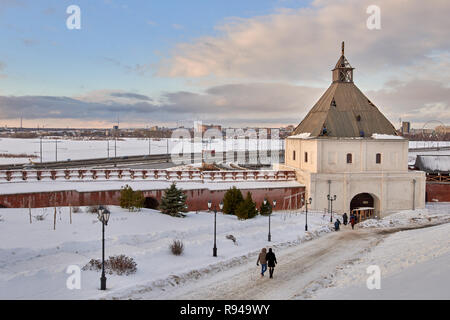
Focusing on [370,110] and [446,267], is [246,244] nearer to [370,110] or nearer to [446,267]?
[446,267]

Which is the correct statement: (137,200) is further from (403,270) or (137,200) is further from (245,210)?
(403,270)

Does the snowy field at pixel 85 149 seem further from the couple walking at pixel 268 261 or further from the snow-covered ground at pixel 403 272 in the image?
the snow-covered ground at pixel 403 272

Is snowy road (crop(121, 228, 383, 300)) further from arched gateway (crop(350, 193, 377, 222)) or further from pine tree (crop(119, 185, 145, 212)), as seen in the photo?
arched gateway (crop(350, 193, 377, 222))

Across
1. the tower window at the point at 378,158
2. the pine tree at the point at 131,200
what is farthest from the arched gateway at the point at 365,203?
the pine tree at the point at 131,200

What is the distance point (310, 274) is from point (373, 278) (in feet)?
9.53

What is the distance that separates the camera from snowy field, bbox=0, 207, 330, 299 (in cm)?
1370

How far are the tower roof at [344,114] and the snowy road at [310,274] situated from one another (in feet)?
45.6

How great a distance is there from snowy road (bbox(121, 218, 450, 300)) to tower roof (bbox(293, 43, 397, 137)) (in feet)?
45.6

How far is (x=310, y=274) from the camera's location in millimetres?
16250

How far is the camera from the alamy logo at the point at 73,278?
1360cm

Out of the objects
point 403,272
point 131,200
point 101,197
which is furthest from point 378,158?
point 101,197

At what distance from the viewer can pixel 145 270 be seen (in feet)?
51.9
